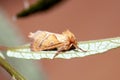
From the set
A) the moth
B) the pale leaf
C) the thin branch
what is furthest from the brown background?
the thin branch

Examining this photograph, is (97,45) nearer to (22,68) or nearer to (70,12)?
(22,68)

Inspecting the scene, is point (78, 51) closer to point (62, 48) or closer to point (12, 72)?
point (62, 48)

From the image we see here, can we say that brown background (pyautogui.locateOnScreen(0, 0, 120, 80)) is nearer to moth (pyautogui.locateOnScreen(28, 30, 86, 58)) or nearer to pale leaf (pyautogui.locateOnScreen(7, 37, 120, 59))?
moth (pyautogui.locateOnScreen(28, 30, 86, 58))

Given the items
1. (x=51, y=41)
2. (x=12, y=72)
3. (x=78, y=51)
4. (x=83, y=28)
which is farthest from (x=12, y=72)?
(x=83, y=28)

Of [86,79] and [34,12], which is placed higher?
[86,79]

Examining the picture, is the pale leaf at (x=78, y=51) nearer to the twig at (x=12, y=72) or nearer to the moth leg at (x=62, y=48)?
the moth leg at (x=62, y=48)

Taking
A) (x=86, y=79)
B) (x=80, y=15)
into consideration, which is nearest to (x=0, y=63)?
(x=86, y=79)

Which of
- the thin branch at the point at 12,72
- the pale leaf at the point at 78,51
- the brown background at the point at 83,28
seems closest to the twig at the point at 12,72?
the thin branch at the point at 12,72
